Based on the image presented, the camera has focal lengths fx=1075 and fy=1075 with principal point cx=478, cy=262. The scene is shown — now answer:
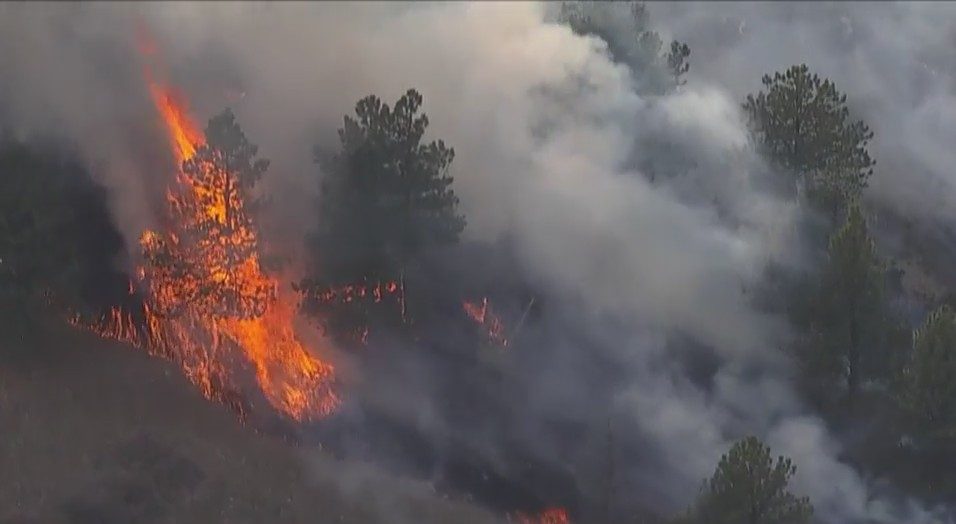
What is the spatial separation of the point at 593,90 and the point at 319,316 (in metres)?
13.6

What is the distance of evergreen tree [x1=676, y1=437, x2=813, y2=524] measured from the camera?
21578mm

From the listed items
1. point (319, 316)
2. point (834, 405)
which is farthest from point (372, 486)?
point (834, 405)

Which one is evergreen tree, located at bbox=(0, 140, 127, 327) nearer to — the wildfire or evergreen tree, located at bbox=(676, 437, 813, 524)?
the wildfire

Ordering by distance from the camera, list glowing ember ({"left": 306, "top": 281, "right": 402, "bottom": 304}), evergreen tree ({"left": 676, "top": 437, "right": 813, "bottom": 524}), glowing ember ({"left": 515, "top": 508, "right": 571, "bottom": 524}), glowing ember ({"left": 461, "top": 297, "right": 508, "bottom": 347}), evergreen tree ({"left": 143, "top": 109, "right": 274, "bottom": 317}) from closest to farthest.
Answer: evergreen tree ({"left": 676, "top": 437, "right": 813, "bottom": 524}) → glowing ember ({"left": 515, "top": 508, "right": 571, "bottom": 524}) → glowing ember ({"left": 306, "top": 281, "right": 402, "bottom": 304}) → evergreen tree ({"left": 143, "top": 109, "right": 274, "bottom": 317}) → glowing ember ({"left": 461, "top": 297, "right": 508, "bottom": 347})

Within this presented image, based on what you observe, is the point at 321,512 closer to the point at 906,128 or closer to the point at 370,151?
the point at 370,151

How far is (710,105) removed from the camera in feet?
124

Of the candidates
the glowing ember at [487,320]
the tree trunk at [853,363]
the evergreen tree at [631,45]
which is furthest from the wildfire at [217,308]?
the evergreen tree at [631,45]

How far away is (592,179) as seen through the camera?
113 feet

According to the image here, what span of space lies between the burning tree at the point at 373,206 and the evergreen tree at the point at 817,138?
10.1 metres

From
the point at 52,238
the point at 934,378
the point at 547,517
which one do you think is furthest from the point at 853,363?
the point at 52,238

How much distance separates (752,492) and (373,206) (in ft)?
40.5

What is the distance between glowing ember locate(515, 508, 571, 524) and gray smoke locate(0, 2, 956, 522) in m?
1.98

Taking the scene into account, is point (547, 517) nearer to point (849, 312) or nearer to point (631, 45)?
point (849, 312)

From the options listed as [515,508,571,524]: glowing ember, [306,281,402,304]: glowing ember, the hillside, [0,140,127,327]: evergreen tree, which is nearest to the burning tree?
[306,281,402,304]: glowing ember
